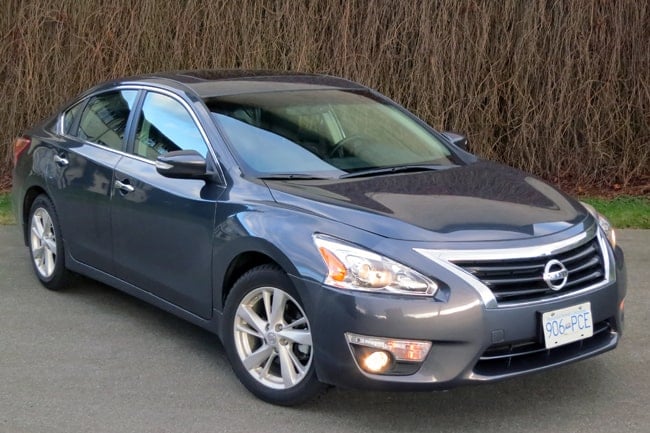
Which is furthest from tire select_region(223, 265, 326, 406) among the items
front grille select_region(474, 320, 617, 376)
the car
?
front grille select_region(474, 320, 617, 376)

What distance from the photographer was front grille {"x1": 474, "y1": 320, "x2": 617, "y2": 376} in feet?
12.5

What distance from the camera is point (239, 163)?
15.1ft

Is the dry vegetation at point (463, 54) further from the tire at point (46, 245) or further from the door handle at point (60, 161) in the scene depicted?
the door handle at point (60, 161)

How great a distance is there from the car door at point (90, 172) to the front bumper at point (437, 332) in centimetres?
194

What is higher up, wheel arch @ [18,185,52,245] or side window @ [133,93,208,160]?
side window @ [133,93,208,160]

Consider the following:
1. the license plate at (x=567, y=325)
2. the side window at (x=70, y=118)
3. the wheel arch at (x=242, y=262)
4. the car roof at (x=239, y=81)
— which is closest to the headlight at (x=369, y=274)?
the wheel arch at (x=242, y=262)

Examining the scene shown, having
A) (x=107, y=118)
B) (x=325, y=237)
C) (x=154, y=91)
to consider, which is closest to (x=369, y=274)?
(x=325, y=237)

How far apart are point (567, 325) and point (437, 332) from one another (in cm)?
62

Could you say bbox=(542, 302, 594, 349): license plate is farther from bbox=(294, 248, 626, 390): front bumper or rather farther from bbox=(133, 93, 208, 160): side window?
bbox=(133, 93, 208, 160): side window

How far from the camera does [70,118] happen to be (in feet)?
20.4

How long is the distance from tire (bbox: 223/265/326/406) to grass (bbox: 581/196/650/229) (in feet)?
15.4

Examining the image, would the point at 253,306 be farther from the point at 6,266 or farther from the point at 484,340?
the point at 6,266

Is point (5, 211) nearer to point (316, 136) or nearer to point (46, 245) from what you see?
point (46, 245)

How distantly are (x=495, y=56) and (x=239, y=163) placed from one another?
5.47 m
